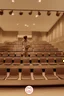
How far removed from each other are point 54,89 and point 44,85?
27 centimetres

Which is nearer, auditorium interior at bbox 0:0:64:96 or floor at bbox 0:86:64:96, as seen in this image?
floor at bbox 0:86:64:96

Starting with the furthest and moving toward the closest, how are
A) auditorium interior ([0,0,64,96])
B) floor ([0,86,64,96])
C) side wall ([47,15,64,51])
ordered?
side wall ([47,15,64,51]) → auditorium interior ([0,0,64,96]) → floor ([0,86,64,96])

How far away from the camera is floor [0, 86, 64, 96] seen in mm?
2934

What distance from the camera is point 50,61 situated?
6.16 m

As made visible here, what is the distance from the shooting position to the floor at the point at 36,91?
293cm

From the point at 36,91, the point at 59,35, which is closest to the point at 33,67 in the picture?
the point at 36,91

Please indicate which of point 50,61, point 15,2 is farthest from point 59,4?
point 50,61

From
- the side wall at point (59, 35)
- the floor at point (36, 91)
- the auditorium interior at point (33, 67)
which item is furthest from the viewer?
the side wall at point (59, 35)

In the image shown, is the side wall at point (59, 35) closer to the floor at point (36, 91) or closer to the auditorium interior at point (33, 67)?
the auditorium interior at point (33, 67)

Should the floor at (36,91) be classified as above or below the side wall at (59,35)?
below

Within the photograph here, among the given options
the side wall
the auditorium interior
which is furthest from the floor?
the side wall

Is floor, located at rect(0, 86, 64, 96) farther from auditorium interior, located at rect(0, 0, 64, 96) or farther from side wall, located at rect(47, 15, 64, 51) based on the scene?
side wall, located at rect(47, 15, 64, 51)

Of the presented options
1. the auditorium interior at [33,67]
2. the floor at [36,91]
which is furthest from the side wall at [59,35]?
the floor at [36,91]

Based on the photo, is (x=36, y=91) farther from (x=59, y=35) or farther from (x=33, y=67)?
(x=59, y=35)
